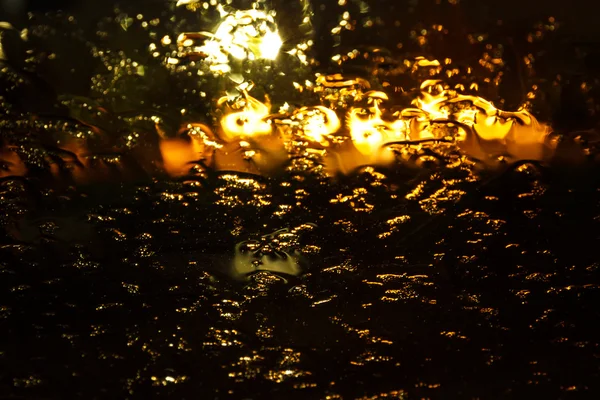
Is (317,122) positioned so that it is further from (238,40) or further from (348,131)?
(238,40)

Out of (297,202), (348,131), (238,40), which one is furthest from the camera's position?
(238,40)

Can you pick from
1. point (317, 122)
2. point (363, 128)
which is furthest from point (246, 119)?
point (363, 128)

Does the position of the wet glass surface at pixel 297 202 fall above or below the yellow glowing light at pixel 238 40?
below

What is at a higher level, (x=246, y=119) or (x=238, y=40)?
(x=238, y=40)

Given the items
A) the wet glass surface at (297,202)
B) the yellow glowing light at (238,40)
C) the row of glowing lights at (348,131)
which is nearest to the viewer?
the wet glass surface at (297,202)

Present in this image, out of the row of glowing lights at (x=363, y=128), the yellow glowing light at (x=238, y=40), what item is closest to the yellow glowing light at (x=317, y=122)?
the row of glowing lights at (x=363, y=128)

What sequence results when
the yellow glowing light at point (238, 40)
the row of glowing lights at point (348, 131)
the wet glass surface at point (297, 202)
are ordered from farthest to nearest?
1. the yellow glowing light at point (238, 40)
2. the row of glowing lights at point (348, 131)
3. the wet glass surface at point (297, 202)

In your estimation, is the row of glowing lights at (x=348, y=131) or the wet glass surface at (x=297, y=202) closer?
the wet glass surface at (x=297, y=202)

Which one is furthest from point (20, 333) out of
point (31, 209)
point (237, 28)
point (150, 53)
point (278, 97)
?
point (237, 28)

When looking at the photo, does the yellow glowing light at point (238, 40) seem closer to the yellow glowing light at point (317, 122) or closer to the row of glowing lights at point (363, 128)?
the row of glowing lights at point (363, 128)
